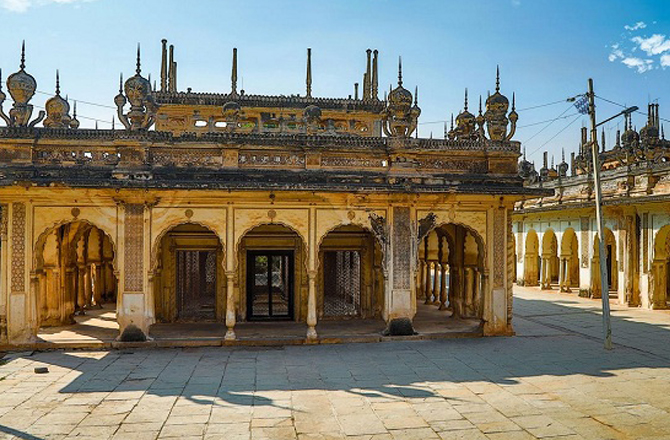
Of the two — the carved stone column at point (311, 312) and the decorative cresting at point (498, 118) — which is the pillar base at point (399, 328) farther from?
the decorative cresting at point (498, 118)

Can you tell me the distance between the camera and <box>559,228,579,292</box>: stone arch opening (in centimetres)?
2408

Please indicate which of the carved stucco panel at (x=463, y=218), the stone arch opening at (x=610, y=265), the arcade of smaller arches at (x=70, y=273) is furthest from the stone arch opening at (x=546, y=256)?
the arcade of smaller arches at (x=70, y=273)

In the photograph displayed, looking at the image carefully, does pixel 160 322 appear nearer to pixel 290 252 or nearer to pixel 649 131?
pixel 290 252

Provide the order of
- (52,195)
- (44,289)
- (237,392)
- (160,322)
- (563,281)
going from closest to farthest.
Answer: (237,392), (52,195), (44,289), (160,322), (563,281)

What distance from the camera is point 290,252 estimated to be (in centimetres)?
1455

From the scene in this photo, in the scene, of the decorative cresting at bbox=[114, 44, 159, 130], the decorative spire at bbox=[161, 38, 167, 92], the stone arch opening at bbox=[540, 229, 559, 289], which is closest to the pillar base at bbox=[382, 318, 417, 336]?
the decorative cresting at bbox=[114, 44, 159, 130]

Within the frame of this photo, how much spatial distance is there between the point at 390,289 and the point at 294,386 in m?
4.35

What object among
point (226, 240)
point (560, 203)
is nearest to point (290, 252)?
point (226, 240)

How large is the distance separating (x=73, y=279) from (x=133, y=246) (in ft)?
14.2

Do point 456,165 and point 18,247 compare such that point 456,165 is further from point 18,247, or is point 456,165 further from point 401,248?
point 18,247

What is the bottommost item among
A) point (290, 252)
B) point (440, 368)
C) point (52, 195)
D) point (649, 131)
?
point (440, 368)

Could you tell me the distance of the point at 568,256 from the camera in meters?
24.4

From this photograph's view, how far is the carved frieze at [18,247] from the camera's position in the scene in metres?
11.4

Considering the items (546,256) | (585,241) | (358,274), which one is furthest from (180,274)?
(546,256)
